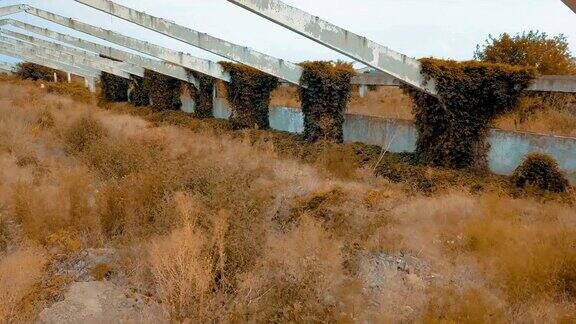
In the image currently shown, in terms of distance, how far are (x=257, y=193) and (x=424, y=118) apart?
590 cm

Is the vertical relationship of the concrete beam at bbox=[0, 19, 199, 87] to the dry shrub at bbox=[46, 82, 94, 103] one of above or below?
above

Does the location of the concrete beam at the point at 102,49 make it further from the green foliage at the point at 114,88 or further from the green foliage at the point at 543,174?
the green foliage at the point at 543,174

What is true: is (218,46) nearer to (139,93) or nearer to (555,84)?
(555,84)

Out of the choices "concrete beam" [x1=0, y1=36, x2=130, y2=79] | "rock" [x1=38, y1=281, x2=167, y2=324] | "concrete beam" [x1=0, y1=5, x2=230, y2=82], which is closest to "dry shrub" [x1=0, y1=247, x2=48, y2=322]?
"rock" [x1=38, y1=281, x2=167, y2=324]

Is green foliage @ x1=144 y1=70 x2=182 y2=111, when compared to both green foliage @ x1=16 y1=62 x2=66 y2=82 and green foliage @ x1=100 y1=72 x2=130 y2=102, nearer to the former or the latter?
green foliage @ x1=100 y1=72 x2=130 y2=102

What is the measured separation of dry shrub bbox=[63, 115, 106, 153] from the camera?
38.5 feet

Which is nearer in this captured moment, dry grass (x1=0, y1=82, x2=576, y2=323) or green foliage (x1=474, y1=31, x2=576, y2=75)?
dry grass (x1=0, y1=82, x2=576, y2=323)

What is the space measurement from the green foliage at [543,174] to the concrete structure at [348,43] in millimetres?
2686

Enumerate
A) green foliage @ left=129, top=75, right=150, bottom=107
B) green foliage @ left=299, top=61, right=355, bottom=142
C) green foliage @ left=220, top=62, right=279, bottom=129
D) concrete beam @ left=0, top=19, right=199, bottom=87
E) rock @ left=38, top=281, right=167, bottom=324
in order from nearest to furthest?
rock @ left=38, top=281, right=167, bottom=324
green foliage @ left=299, top=61, right=355, bottom=142
green foliage @ left=220, top=62, right=279, bottom=129
concrete beam @ left=0, top=19, right=199, bottom=87
green foliage @ left=129, top=75, right=150, bottom=107

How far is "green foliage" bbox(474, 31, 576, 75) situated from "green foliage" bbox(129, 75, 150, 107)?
1978cm

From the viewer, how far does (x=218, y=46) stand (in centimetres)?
1327

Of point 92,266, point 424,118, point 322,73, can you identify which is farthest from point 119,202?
point 322,73

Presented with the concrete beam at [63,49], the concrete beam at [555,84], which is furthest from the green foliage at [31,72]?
the concrete beam at [555,84]

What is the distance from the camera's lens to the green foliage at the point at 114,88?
29.4m
